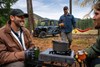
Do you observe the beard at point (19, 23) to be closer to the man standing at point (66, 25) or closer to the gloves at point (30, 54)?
the gloves at point (30, 54)

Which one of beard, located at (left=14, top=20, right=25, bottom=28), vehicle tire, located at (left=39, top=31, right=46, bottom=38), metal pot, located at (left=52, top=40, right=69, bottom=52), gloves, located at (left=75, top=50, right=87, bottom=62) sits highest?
beard, located at (left=14, top=20, right=25, bottom=28)

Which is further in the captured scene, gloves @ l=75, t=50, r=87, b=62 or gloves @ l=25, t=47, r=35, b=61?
gloves @ l=25, t=47, r=35, b=61

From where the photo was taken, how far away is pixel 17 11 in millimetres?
5016

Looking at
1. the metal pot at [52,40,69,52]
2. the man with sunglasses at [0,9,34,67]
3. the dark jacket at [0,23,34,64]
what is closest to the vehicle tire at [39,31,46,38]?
the man with sunglasses at [0,9,34,67]

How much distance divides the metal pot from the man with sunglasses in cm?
35

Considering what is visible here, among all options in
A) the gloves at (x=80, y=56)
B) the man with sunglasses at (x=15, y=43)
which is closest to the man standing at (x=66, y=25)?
the man with sunglasses at (x=15, y=43)

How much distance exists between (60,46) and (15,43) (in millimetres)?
761

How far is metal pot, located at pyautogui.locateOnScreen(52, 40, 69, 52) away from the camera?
14.2ft

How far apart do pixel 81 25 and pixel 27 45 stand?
3622 centimetres

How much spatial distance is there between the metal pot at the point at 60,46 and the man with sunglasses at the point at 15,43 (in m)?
0.35

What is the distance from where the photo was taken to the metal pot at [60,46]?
4322 millimetres

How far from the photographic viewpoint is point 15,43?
4734 millimetres

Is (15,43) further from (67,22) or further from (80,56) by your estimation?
(67,22)

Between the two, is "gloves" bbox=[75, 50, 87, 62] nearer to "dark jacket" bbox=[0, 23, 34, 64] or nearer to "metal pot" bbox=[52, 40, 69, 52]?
"metal pot" bbox=[52, 40, 69, 52]
